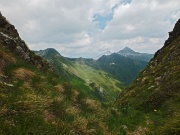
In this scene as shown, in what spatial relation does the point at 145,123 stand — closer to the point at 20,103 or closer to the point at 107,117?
the point at 107,117

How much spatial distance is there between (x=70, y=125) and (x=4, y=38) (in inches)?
666

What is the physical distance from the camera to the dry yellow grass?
649 inches

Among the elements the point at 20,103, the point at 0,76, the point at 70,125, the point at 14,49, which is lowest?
the point at 70,125

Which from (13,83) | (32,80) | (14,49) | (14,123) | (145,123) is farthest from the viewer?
(14,49)

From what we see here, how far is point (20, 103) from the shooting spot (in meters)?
10.7

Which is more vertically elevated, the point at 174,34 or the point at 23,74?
the point at 174,34

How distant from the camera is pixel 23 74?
55.7ft

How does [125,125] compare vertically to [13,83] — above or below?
below

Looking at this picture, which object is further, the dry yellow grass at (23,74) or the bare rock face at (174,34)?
the bare rock face at (174,34)

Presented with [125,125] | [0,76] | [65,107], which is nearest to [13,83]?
[0,76]

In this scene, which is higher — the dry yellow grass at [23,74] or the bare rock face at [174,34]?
the bare rock face at [174,34]

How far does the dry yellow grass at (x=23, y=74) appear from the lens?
54.1ft

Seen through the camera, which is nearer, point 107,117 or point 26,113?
point 26,113

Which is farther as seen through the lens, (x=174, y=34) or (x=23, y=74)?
(x=174, y=34)
